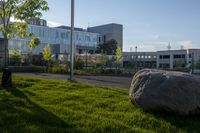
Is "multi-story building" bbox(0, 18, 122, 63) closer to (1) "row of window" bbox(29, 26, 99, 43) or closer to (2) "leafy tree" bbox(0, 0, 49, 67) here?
(1) "row of window" bbox(29, 26, 99, 43)

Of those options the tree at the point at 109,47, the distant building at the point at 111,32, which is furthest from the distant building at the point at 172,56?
the distant building at the point at 111,32

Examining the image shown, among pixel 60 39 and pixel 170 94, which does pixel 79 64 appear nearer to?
pixel 170 94

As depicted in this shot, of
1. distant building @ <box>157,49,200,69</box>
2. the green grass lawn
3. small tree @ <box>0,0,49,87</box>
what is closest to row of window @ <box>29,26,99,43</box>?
distant building @ <box>157,49,200,69</box>

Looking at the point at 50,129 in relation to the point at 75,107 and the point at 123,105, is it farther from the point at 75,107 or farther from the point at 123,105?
the point at 123,105

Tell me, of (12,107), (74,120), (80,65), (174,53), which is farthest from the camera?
(174,53)

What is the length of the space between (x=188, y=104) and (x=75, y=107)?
292cm

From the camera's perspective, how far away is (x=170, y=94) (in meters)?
7.98

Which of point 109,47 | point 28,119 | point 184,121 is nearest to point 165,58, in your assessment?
point 109,47

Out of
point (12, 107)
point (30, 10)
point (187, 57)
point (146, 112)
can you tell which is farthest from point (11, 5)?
point (187, 57)

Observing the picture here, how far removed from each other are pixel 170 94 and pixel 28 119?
10.6ft

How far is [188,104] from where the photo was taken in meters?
7.92

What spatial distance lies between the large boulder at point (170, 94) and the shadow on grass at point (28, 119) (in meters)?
2.17

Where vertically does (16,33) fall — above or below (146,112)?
above

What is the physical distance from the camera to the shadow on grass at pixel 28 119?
6.70m
